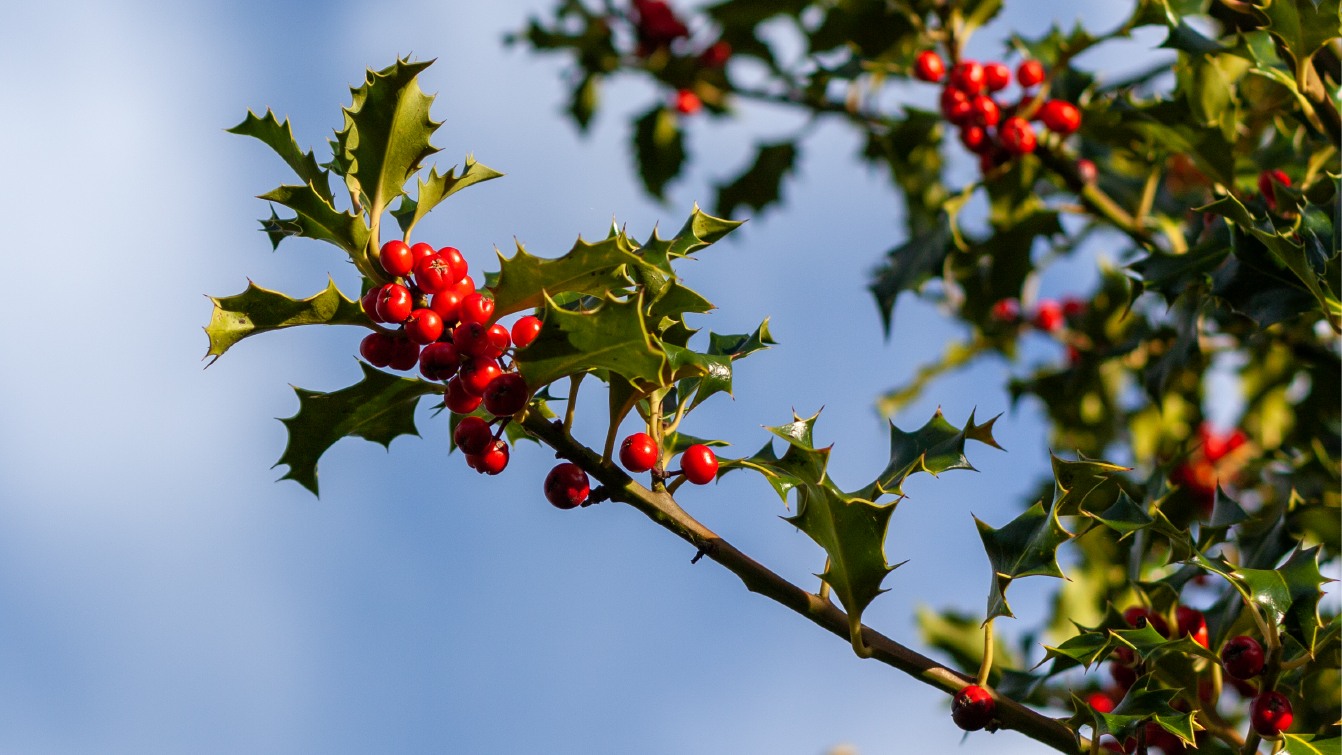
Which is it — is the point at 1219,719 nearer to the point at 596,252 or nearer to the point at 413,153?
the point at 596,252

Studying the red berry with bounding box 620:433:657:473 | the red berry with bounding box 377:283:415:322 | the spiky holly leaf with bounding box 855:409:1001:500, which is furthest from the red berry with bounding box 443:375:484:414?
the spiky holly leaf with bounding box 855:409:1001:500

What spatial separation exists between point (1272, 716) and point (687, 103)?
3466mm

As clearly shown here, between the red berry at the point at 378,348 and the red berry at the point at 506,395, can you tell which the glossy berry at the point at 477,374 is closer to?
the red berry at the point at 506,395

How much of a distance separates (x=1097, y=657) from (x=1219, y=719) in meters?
0.45

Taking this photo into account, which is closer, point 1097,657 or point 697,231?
point 697,231

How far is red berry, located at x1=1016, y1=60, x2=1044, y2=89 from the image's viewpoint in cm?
297

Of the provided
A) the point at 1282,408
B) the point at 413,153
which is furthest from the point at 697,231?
the point at 1282,408

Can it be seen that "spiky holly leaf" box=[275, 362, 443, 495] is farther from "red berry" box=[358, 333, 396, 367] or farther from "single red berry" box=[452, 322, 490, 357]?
"single red berry" box=[452, 322, 490, 357]

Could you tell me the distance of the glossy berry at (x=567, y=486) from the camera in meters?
1.51

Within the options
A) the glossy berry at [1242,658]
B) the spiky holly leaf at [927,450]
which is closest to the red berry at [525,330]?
the spiky holly leaf at [927,450]

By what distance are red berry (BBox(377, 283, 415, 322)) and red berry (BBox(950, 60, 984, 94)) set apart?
2087 millimetres

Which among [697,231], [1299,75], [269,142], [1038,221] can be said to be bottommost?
[1038,221]

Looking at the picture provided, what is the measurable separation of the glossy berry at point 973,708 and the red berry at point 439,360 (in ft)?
2.95

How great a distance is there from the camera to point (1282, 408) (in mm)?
4031
